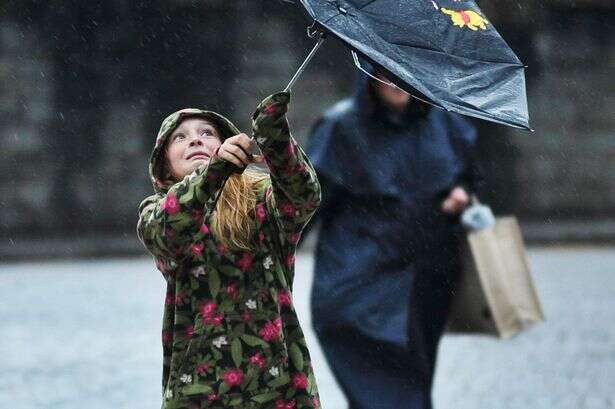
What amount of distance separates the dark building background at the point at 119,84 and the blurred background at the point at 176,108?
16 mm

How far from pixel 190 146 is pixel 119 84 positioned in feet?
42.0

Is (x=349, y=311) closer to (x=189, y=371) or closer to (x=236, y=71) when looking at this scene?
(x=189, y=371)

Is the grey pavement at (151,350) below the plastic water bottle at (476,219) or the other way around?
below

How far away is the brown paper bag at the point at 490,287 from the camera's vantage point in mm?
5965

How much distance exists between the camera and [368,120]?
572 cm

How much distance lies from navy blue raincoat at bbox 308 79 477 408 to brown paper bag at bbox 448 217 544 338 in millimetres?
212

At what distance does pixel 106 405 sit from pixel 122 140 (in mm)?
9395

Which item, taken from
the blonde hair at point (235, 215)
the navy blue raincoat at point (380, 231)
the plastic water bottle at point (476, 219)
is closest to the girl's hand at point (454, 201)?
the navy blue raincoat at point (380, 231)

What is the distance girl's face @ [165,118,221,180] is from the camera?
3.65 m

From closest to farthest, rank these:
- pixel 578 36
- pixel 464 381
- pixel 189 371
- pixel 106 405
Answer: pixel 189 371, pixel 106 405, pixel 464 381, pixel 578 36

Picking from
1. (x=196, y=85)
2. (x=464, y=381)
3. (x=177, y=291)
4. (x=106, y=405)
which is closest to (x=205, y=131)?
(x=177, y=291)

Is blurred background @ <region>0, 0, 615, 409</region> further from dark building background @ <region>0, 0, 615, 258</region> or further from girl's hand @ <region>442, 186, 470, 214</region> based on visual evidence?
girl's hand @ <region>442, 186, 470, 214</region>

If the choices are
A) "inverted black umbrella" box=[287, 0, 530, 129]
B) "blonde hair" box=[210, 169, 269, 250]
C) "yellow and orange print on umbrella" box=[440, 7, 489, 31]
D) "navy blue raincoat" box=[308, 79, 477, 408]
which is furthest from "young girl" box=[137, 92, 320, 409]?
"navy blue raincoat" box=[308, 79, 477, 408]

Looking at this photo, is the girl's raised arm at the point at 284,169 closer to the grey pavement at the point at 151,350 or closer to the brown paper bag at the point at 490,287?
the brown paper bag at the point at 490,287
